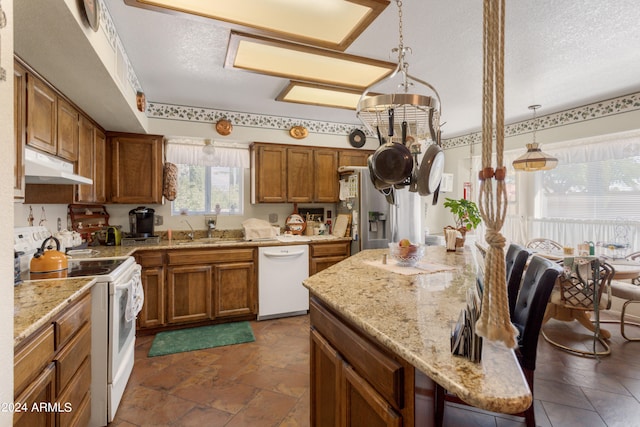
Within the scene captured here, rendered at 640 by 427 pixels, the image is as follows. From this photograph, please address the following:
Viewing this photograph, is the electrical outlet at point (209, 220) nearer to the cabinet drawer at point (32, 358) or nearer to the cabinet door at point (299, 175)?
the cabinet door at point (299, 175)

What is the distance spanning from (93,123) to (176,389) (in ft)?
8.13

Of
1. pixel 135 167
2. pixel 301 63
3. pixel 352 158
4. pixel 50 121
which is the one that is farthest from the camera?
pixel 352 158

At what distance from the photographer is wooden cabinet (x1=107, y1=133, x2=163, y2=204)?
3.33 meters

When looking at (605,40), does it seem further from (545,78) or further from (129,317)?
(129,317)

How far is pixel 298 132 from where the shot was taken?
424cm

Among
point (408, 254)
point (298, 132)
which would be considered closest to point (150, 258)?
point (298, 132)

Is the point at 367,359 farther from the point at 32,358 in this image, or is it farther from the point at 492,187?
the point at 32,358

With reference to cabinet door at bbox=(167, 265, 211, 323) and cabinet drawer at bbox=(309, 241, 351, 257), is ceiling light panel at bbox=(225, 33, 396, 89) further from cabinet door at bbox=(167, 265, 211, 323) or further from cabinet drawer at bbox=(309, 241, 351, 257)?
cabinet door at bbox=(167, 265, 211, 323)

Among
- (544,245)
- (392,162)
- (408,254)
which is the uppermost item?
(392,162)

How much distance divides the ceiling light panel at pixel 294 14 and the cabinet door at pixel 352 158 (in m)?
2.46

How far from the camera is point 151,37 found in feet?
7.18

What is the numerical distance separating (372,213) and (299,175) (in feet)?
3.58

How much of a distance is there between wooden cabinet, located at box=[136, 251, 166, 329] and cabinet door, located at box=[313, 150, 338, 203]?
2047 mm

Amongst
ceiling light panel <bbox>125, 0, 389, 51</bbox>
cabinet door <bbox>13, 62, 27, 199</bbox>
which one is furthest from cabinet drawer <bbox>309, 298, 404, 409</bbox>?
cabinet door <bbox>13, 62, 27, 199</bbox>
